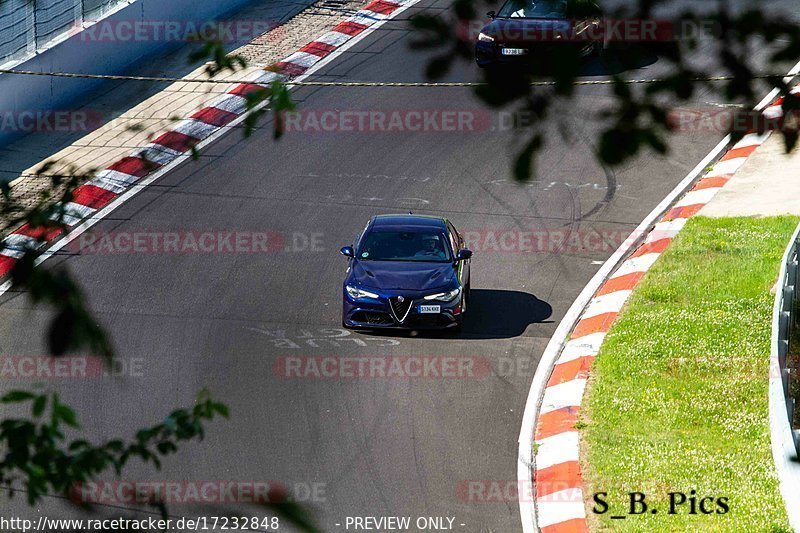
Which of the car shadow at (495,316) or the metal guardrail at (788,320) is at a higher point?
the metal guardrail at (788,320)

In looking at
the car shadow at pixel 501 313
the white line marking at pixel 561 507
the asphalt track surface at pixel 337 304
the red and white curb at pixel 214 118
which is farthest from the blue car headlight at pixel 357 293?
the white line marking at pixel 561 507

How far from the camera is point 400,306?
14773 millimetres

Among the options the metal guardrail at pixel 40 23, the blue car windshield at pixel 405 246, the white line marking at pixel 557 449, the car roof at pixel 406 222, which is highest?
the metal guardrail at pixel 40 23

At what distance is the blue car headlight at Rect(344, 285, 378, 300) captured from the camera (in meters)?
14.8

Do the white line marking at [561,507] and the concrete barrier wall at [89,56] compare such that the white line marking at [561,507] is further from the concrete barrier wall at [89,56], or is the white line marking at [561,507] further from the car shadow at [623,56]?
the concrete barrier wall at [89,56]

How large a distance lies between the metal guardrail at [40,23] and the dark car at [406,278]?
7.34m

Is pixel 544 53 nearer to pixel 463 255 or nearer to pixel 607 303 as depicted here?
pixel 463 255

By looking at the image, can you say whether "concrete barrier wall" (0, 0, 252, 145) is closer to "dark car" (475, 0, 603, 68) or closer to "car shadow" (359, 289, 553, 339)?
"car shadow" (359, 289, 553, 339)

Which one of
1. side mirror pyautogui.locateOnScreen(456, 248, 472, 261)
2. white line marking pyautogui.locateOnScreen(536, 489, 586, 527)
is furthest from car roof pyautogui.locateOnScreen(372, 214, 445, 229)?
white line marking pyautogui.locateOnScreen(536, 489, 586, 527)

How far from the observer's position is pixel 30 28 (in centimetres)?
2020

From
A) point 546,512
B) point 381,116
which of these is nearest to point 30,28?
point 381,116

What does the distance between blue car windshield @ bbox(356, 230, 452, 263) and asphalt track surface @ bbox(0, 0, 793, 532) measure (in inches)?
36.9

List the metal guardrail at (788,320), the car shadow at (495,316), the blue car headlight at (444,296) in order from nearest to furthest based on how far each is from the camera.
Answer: the metal guardrail at (788,320) < the blue car headlight at (444,296) < the car shadow at (495,316)

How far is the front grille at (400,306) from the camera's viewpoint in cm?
1474
